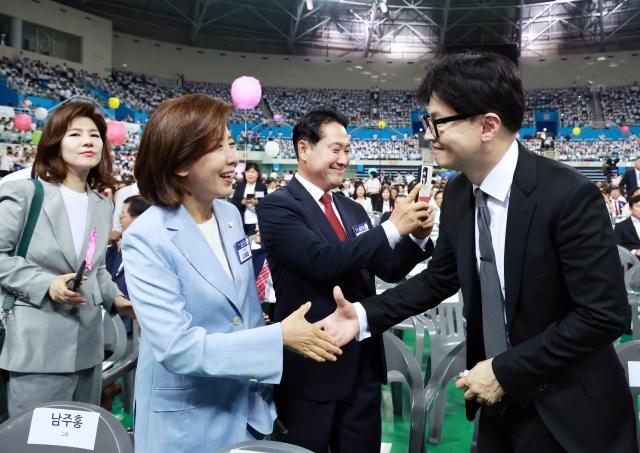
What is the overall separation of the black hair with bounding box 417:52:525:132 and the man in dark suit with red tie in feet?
1.37

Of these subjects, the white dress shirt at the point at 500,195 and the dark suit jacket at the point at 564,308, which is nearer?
the dark suit jacket at the point at 564,308

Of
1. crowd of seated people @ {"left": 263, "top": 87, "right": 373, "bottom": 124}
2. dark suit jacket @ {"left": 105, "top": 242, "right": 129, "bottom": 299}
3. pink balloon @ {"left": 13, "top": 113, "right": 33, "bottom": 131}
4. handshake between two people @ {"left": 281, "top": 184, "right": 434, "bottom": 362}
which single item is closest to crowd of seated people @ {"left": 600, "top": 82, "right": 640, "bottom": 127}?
crowd of seated people @ {"left": 263, "top": 87, "right": 373, "bottom": 124}

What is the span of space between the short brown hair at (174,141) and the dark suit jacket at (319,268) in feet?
1.57

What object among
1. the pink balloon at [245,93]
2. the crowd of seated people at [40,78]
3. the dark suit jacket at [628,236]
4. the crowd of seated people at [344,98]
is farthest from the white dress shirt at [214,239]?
the crowd of seated people at [344,98]

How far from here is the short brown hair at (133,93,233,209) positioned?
4.18 feet

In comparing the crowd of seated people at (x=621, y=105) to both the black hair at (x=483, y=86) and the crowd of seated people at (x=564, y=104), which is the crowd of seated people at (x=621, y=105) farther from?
the black hair at (x=483, y=86)

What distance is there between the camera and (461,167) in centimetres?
136

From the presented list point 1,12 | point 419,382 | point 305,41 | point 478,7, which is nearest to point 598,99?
point 478,7

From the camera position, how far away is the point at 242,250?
145cm

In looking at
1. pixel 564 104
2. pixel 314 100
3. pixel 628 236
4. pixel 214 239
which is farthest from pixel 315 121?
pixel 564 104

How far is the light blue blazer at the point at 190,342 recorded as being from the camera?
3.90 feet

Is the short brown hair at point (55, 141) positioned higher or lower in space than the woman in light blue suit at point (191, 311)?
higher

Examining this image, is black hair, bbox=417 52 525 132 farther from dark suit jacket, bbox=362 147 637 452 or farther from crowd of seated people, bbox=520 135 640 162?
crowd of seated people, bbox=520 135 640 162

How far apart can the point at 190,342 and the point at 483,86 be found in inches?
36.6
